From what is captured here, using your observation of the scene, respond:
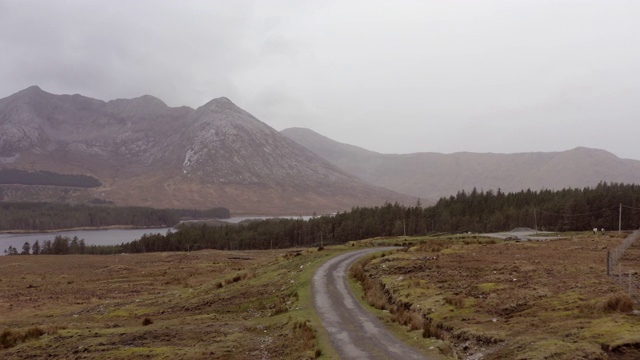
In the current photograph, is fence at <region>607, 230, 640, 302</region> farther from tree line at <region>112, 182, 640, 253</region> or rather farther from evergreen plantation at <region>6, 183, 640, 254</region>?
tree line at <region>112, 182, 640, 253</region>

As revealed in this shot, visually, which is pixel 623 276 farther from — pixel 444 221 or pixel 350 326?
pixel 444 221

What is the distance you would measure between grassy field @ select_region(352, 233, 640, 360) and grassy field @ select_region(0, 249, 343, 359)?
19.2 ft

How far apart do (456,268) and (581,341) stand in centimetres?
2253

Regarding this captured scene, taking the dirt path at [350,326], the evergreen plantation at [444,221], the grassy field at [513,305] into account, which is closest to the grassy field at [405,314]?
the grassy field at [513,305]

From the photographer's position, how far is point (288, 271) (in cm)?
5038

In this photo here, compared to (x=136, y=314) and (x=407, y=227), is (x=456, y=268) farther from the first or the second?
(x=407, y=227)

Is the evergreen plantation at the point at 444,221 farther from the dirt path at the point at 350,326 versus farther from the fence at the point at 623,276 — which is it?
the fence at the point at 623,276

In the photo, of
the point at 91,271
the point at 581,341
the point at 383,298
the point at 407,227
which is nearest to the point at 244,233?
the point at 407,227

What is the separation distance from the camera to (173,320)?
35.6 m

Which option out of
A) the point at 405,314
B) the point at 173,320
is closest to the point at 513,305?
the point at 405,314

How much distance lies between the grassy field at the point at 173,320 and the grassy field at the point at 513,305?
5843 mm

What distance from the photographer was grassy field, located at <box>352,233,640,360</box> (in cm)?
1805

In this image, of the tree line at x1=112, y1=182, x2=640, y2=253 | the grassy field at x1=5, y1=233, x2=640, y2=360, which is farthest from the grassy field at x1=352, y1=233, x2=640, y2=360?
the tree line at x1=112, y1=182, x2=640, y2=253

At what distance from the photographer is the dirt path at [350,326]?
20.7 m
